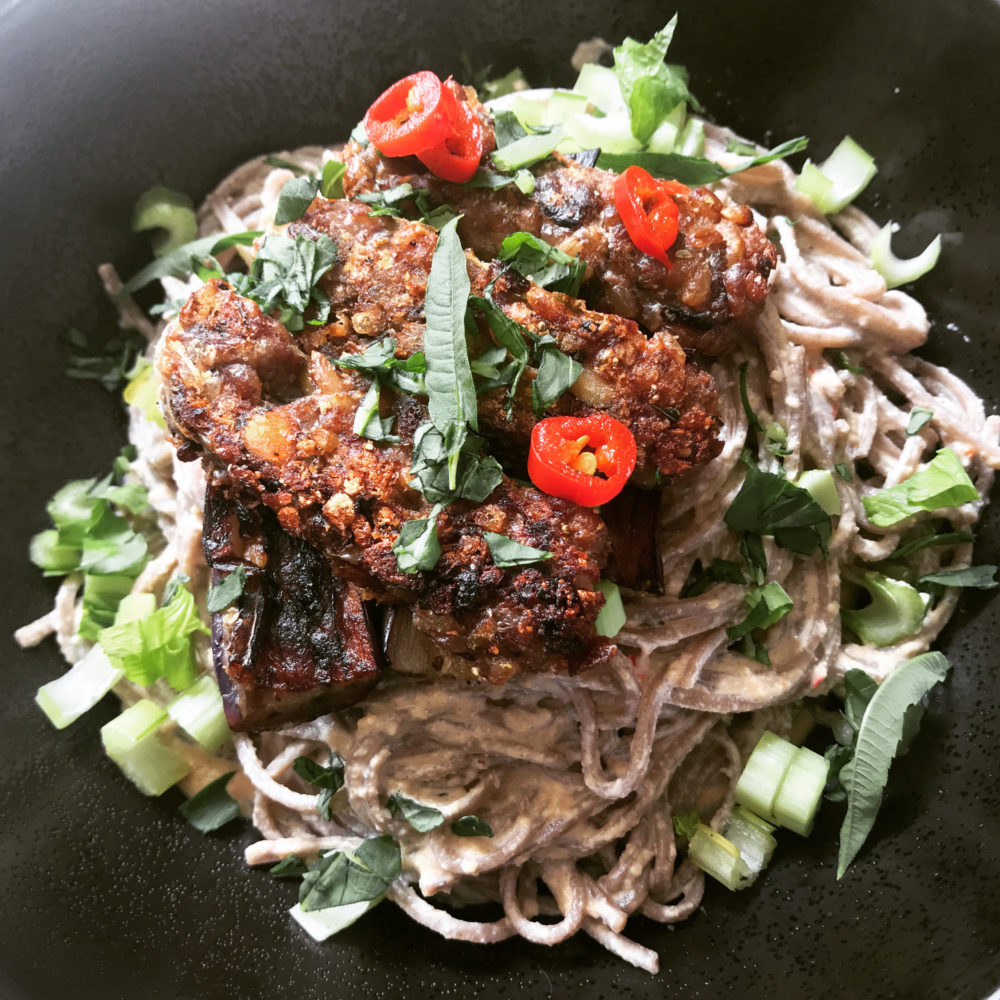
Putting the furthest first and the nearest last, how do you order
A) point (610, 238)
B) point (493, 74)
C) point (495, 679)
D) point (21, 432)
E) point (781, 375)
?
point (493, 74) < point (21, 432) < point (781, 375) < point (610, 238) < point (495, 679)

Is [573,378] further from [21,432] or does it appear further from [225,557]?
[21,432]

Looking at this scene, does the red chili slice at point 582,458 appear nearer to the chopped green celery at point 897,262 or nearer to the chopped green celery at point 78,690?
the chopped green celery at point 897,262

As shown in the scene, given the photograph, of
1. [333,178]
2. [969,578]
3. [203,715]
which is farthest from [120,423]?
[969,578]

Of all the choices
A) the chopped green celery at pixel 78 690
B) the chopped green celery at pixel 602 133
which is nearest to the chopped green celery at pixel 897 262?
the chopped green celery at pixel 602 133

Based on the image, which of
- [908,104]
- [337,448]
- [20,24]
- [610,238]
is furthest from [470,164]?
[20,24]

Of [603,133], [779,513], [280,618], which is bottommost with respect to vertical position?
[779,513]

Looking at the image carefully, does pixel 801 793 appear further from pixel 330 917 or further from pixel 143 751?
pixel 143 751
